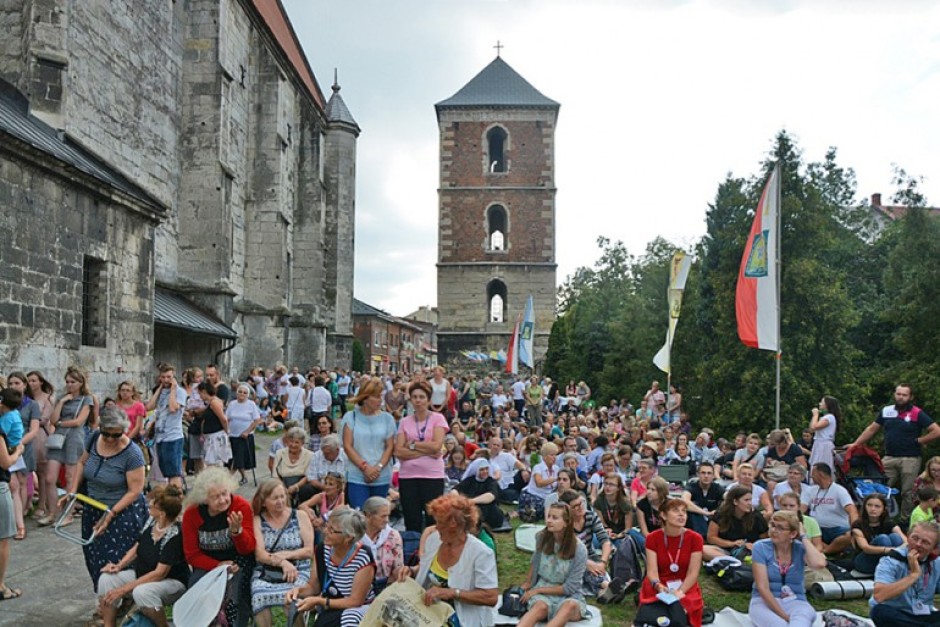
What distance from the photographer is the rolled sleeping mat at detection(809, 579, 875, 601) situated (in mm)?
7676

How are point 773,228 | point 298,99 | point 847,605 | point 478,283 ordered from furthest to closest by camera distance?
1. point 478,283
2. point 298,99
3. point 773,228
4. point 847,605

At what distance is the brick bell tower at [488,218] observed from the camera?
50062 millimetres

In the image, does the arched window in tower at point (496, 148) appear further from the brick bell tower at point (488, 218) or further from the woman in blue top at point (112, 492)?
the woman in blue top at point (112, 492)

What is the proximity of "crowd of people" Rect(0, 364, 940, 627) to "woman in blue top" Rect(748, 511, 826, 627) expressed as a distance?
1 cm

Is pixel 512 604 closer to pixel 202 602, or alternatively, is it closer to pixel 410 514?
pixel 410 514

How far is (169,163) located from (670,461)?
558 inches

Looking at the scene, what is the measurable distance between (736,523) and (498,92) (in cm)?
4607

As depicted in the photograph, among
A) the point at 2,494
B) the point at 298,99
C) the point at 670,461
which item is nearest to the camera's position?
the point at 2,494

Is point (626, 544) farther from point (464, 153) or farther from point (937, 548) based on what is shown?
point (464, 153)

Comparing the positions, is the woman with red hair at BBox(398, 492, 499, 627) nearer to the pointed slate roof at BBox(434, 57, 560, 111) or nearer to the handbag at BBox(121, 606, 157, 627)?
the handbag at BBox(121, 606, 157, 627)

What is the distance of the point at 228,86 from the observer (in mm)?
21625

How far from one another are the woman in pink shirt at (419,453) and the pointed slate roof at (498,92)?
148 ft

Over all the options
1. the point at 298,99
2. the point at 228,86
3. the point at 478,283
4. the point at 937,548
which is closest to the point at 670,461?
the point at 937,548

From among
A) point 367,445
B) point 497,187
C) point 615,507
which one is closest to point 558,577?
point 367,445
